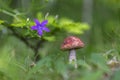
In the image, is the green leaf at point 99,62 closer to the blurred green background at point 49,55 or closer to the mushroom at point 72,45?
the blurred green background at point 49,55

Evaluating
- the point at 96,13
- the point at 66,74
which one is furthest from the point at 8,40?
the point at 96,13

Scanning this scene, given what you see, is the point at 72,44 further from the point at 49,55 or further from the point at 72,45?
the point at 49,55

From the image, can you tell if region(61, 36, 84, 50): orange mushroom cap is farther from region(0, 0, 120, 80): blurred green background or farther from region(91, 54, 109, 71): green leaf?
region(91, 54, 109, 71): green leaf

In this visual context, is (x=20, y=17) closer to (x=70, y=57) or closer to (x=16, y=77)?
(x=70, y=57)

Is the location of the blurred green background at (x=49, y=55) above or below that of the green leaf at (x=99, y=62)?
above

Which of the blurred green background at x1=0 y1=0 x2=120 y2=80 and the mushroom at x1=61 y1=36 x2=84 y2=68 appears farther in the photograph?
the mushroom at x1=61 y1=36 x2=84 y2=68

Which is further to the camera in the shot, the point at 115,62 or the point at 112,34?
the point at 112,34

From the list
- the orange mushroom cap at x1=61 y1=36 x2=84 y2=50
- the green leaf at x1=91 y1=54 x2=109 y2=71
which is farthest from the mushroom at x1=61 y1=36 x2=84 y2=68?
the green leaf at x1=91 y1=54 x2=109 y2=71

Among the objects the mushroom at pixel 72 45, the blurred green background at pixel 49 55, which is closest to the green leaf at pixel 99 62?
the blurred green background at pixel 49 55

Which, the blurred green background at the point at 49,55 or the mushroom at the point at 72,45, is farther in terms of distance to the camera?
the mushroom at the point at 72,45

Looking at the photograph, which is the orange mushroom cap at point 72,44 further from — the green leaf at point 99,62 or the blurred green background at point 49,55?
the green leaf at point 99,62

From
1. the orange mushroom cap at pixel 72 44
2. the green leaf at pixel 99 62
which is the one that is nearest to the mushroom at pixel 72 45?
the orange mushroom cap at pixel 72 44
